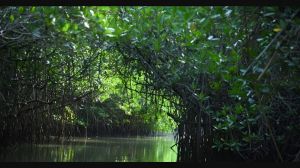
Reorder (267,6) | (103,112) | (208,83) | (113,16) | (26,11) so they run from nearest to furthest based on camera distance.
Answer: (267,6) → (26,11) → (113,16) → (208,83) → (103,112)

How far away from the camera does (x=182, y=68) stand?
6.19 m

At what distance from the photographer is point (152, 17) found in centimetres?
518

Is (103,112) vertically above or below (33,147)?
above

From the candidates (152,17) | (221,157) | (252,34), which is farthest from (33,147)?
(252,34)

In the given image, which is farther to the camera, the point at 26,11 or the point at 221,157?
the point at 221,157

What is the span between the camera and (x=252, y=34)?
2.69m

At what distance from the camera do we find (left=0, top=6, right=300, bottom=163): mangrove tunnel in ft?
9.39

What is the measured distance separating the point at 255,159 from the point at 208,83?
125cm

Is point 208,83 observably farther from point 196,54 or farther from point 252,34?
point 252,34

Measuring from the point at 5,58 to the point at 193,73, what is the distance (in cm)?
280

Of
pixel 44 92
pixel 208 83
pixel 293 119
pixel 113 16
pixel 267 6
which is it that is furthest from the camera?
pixel 44 92

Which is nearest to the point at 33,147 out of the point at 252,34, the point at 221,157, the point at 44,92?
the point at 44,92

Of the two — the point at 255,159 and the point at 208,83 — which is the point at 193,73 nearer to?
the point at 208,83

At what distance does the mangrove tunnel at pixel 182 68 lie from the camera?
2863 mm
